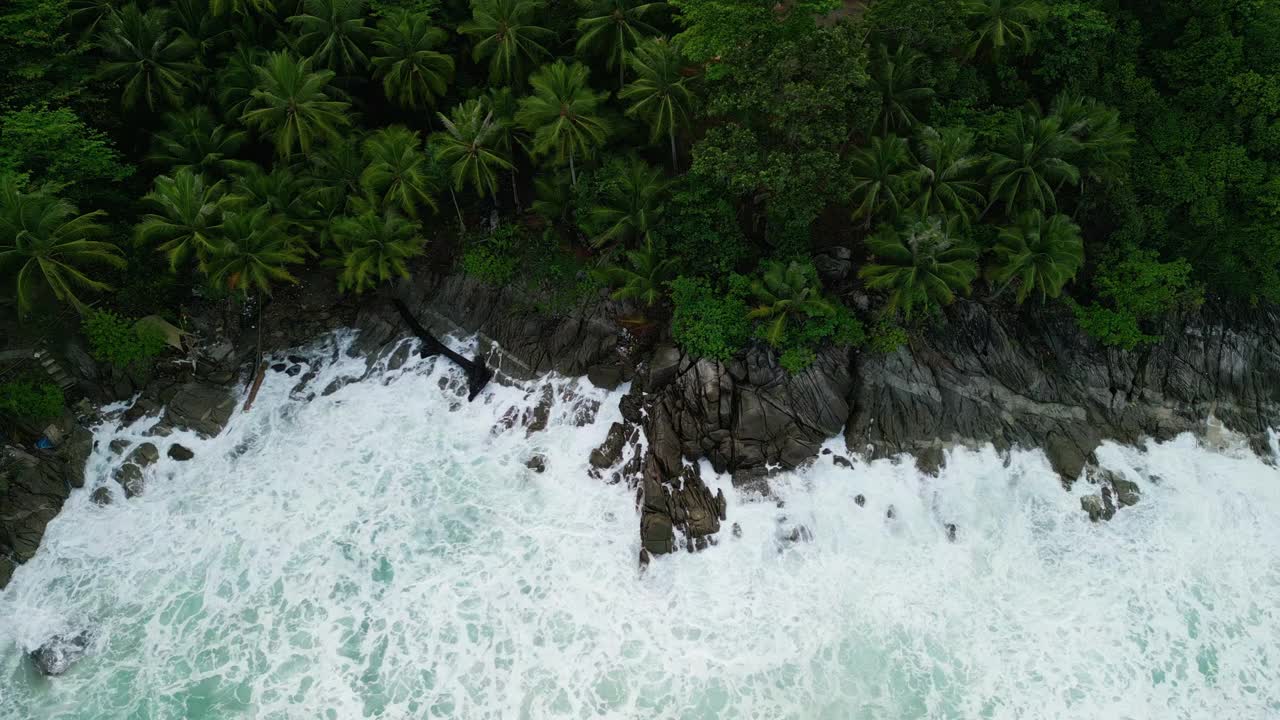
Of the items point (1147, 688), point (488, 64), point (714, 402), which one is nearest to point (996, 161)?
point (714, 402)

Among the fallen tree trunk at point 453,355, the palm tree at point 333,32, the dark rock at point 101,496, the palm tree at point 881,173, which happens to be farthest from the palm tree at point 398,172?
the palm tree at point 881,173

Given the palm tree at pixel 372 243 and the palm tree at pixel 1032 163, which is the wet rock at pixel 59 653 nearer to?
→ the palm tree at pixel 372 243

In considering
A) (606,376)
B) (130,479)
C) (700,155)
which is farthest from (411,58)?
(130,479)

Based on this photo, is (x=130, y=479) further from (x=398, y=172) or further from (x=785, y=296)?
(x=785, y=296)

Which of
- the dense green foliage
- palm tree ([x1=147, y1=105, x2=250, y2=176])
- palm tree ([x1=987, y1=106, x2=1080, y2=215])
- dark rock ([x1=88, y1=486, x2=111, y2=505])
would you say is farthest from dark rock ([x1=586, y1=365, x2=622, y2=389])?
dark rock ([x1=88, y1=486, x2=111, y2=505])

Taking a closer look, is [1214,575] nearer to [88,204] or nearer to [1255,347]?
[1255,347]
